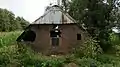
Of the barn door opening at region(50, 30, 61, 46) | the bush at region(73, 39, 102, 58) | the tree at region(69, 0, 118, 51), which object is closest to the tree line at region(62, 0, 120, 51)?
the tree at region(69, 0, 118, 51)

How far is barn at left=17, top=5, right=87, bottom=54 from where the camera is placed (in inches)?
1016

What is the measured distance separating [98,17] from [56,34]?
5012mm

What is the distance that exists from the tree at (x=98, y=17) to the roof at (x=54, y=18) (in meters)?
2.64

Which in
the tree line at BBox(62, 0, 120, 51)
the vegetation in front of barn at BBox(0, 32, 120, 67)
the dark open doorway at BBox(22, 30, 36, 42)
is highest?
the tree line at BBox(62, 0, 120, 51)

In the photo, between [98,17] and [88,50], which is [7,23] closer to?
[98,17]

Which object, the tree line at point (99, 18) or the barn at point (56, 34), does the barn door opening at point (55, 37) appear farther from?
the tree line at point (99, 18)

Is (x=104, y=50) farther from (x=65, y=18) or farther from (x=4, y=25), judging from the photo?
(x=4, y=25)

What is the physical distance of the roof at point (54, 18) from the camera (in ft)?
85.5

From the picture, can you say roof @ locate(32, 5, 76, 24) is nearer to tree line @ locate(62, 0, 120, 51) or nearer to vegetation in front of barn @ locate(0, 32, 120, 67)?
tree line @ locate(62, 0, 120, 51)

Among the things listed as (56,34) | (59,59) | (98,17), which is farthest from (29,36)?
(59,59)

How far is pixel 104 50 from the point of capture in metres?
28.8

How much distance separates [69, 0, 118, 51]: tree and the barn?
221 cm

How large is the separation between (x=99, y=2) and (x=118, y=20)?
2.93 m

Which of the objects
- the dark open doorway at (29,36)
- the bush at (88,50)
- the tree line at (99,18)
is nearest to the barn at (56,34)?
the dark open doorway at (29,36)
